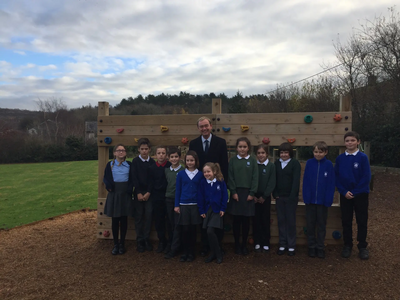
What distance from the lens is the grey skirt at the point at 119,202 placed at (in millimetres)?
4660

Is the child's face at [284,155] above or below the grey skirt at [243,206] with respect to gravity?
above

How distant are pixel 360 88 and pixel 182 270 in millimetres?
14816

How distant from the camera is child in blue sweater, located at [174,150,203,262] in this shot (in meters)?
4.27

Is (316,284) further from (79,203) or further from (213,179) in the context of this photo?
(79,203)

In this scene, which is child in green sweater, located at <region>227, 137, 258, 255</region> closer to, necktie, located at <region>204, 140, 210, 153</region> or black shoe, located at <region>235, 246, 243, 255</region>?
black shoe, located at <region>235, 246, 243, 255</region>

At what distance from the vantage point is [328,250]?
4656 millimetres

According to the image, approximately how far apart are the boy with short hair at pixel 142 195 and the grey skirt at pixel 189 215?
0.69m

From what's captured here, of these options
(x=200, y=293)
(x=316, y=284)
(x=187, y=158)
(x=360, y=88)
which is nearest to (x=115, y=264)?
(x=200, y=293)

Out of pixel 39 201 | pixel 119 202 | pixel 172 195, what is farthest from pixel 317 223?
pixel 39 201

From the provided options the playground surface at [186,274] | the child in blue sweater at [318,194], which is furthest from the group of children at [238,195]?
the playground surface at [186,274]

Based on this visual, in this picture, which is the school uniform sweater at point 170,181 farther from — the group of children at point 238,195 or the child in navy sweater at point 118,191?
the child in navy sweater at point 118,191

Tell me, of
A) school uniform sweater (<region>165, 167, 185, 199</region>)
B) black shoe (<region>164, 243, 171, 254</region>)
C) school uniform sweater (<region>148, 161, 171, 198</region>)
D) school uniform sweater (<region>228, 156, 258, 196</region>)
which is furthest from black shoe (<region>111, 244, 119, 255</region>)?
school uniform sweater (<region>228, 156, 258, 196</region>)

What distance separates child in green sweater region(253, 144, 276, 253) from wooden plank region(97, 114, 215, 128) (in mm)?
1344

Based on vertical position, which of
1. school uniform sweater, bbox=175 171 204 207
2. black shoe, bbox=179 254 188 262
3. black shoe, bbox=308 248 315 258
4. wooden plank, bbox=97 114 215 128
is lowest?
black shoe, bbox=179 254 188 262
